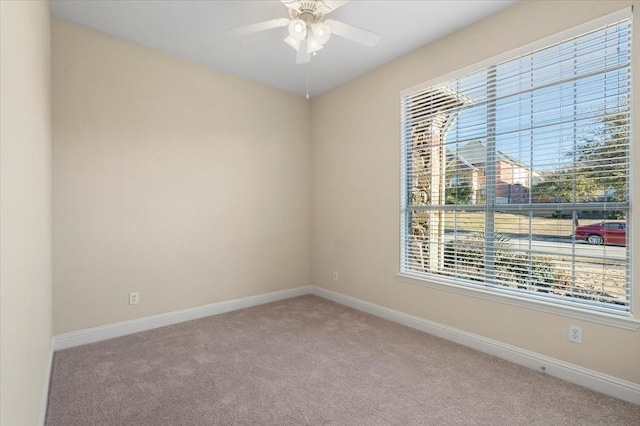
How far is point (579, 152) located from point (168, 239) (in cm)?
357

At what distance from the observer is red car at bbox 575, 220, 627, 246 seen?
6.75 ft

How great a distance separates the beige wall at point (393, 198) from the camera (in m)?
2.18

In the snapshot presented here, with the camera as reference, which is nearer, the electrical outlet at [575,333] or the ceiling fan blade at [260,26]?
the ceiling fan blade at [260,26]

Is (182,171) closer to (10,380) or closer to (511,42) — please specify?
(10,380)

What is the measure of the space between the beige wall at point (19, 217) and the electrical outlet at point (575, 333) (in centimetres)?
297

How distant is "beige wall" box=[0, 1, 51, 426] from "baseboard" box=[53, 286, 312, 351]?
1127 millimetres

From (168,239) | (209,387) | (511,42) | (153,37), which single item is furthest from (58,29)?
(511,42)

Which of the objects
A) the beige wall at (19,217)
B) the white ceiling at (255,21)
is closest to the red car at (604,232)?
the white ceiling at (255,21)

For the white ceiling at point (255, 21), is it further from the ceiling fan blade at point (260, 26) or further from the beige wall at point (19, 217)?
the beige wall at point (19, 217)

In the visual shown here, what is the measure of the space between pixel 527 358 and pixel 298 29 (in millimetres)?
2873

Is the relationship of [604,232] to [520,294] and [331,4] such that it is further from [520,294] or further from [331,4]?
[331,4]

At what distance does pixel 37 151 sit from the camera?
5.85 feet

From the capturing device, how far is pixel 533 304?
2404 millimetres

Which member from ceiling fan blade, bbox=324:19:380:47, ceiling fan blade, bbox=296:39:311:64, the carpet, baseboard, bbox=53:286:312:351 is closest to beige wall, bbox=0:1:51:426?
the carpet
